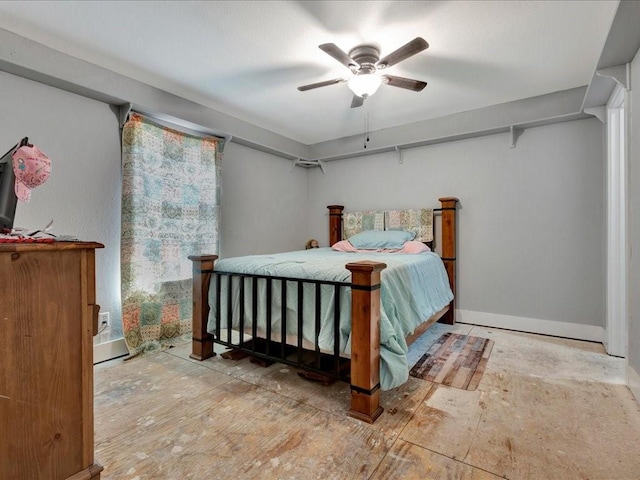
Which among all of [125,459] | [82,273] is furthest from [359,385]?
[82,273]

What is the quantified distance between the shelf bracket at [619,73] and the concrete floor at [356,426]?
6.36 ft

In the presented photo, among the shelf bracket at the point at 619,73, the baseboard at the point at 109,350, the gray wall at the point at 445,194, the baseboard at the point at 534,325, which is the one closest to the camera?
the shelf bracket at the point at 619,73

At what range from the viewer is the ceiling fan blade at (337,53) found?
1805 millimetres

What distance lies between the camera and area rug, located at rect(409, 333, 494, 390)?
2.10 meters

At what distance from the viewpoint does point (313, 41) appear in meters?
2.13

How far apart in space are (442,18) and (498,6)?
301 mm

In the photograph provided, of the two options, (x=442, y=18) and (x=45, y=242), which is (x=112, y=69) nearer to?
(x=45, y=242)

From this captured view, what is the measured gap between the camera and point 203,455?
1366 mm

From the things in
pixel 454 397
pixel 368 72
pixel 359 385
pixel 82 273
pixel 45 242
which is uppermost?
pixel 368 72

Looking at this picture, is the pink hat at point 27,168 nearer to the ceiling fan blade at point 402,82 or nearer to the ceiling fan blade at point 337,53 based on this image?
the ceiling fan blade at point 337,53

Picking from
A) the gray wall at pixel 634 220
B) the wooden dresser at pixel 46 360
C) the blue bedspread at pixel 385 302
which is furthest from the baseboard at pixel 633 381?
the wooden dresser at pixel 46 360

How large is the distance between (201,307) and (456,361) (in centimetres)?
201

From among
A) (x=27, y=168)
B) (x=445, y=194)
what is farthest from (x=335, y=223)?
(x=27, y=168)

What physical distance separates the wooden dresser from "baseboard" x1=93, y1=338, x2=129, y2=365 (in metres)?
1.62
